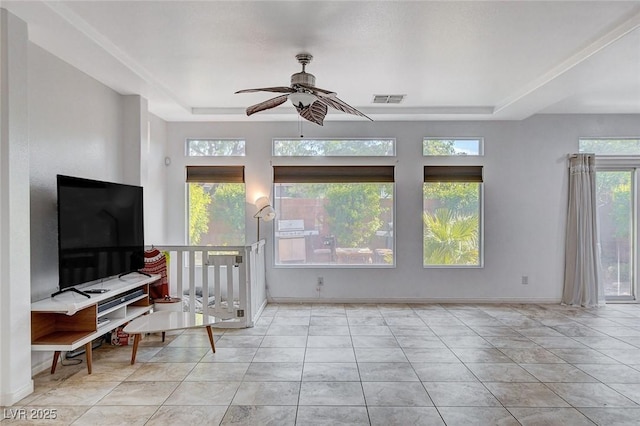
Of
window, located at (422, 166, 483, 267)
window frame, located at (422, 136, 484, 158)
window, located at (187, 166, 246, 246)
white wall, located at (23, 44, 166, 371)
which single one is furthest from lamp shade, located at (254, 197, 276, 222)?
window frame, located at (422, 136, 484, 158)

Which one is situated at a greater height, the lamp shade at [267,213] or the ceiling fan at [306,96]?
the ceiling fan at [306,96]

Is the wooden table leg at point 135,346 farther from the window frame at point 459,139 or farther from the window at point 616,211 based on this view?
the window at point 616,211

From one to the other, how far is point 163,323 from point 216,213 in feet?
8.70

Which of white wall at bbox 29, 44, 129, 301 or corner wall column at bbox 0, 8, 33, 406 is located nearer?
corner wall column at bbox 0, 8, 33, 406

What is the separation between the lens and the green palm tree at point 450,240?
6.11 metres

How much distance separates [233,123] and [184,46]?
2.56 metres

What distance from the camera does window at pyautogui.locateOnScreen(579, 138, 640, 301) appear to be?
19.7ft

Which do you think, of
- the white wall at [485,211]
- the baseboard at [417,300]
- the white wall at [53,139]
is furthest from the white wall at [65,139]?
the baseboard at [417,300]

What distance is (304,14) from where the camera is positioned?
2947 millimetres

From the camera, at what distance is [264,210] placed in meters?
5.74

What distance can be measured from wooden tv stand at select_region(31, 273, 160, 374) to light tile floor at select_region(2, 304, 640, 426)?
33 cm

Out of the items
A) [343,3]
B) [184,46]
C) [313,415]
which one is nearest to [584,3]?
[343,3]

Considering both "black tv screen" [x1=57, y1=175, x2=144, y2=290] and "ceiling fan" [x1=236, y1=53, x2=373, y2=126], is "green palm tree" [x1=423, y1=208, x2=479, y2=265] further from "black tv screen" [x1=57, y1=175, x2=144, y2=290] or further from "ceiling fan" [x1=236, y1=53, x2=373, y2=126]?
"black tv screen" [x1=57, y1=175, x2=144, y2=290]

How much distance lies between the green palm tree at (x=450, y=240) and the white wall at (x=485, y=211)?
15 centimetres
